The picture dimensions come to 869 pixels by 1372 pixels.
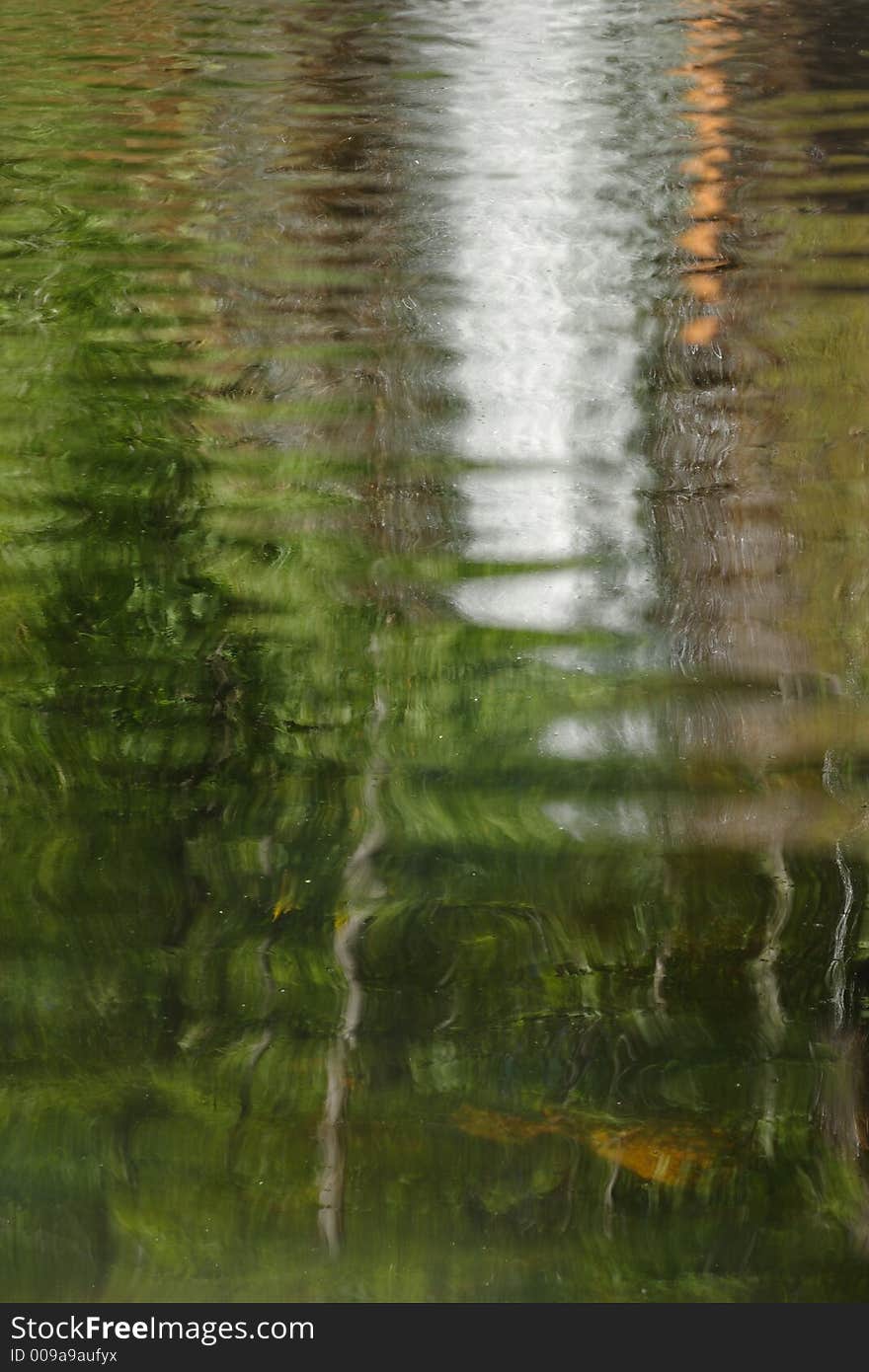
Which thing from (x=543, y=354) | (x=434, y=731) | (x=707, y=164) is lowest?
(x=434, y=731)

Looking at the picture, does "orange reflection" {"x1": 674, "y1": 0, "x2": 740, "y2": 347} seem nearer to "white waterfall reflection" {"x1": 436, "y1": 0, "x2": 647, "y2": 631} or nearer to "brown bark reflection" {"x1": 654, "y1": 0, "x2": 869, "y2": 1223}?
"brown bark reflection" {"x1": 654, "y1": 0, "x2": 869, "y2": 1223}

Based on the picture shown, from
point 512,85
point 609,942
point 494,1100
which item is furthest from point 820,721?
point 512,85

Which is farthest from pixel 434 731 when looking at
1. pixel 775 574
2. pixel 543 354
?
pixel 543 354

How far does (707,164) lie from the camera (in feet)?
10.2

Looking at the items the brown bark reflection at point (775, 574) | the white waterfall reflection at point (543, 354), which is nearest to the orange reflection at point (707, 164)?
the brown bark reflection at point (775, 574)

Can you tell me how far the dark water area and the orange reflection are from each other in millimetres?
15

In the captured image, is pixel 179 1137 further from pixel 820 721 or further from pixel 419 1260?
pixel 820 721

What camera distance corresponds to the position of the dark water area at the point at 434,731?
3.79 ft

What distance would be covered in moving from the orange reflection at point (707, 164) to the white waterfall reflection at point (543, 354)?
0.13m

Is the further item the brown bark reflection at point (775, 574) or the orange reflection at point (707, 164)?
the orange reflection at point (707, 164)

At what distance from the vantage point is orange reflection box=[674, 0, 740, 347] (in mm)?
2521

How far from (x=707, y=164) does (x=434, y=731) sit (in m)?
2.02

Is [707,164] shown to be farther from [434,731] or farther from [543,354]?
[434,731]

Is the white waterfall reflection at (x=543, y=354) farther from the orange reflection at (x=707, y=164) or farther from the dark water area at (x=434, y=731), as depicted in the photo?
the orange reflection at (x=707, y=164)
